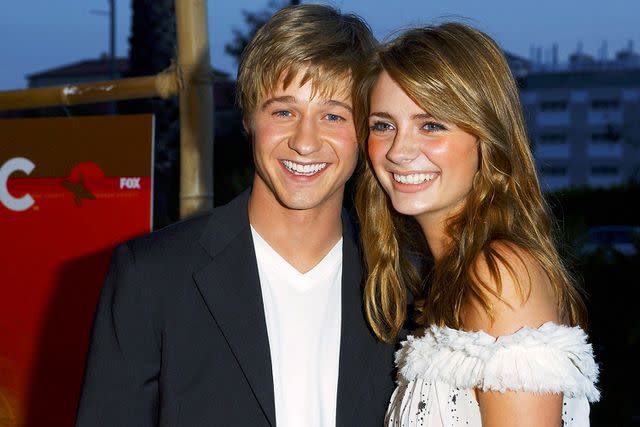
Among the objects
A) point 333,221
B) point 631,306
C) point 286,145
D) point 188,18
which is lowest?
point 631,306

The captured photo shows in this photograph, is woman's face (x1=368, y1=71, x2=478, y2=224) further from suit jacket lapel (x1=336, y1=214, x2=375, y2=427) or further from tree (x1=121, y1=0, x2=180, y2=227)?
tree (x1=121, y1=0, x2=180, y2=227)

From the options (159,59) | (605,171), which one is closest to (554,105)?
(605,171)

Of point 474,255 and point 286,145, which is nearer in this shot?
point 474,255

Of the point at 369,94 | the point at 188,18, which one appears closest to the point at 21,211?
the point at 188,18

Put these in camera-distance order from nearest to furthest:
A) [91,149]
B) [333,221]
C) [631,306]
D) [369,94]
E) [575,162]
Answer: [369,94] < [333,221] < [91,149] < [631,306] < [575,162]

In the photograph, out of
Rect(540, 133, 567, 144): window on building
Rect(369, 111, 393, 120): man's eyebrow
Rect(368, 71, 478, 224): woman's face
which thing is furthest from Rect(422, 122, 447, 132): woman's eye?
Rect(540, 133, 567, 144): window on building

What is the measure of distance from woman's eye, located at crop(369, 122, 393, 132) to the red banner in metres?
0.87

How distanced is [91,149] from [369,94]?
1.08 metres

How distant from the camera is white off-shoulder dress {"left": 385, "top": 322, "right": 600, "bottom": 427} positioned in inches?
87.4

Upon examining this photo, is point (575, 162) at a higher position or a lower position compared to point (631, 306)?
higher

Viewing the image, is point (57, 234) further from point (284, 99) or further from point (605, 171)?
point (605, 171)

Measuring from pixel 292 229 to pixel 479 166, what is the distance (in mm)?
603

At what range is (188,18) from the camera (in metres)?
3.27

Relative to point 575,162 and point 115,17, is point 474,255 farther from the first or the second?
point 575,162
